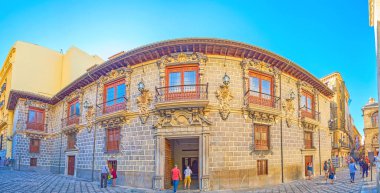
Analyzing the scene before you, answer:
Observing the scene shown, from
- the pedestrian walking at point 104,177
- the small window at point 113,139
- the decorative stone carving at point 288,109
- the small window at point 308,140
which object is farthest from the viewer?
the small window at point 308,140

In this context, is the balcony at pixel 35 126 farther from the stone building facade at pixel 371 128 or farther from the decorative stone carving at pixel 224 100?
the stone building facade at pixel 371 128

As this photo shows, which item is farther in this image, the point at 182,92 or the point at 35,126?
the point at 35,126

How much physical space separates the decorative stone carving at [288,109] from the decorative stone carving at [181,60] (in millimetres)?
6358

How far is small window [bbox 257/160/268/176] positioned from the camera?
1420cm

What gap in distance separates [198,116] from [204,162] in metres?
2.26

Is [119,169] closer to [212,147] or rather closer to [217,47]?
[212,147]

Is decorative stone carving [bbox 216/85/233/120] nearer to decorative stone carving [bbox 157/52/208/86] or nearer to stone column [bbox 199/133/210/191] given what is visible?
decorative stone carving [bbox 157/52/208/86]

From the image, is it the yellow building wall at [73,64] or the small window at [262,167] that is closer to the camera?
the small window at [262,167]

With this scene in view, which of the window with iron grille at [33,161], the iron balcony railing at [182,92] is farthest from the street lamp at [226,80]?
the window with iron grille at [33,161]

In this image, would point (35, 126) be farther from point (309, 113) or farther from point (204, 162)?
point (309, 113)

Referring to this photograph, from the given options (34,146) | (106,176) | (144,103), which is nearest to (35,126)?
(34,146)

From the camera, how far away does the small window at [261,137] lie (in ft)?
47.5

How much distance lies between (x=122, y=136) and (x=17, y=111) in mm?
15115

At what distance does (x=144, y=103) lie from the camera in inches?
555
